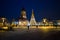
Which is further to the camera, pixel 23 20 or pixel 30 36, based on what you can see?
pixel 23 20

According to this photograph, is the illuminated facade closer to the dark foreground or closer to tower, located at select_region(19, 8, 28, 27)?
tower, located at select_region(19, 8, 28, 27)

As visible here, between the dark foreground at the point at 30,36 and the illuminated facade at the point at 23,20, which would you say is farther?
the illuminated facade at the point at 23,20

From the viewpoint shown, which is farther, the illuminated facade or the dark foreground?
the illuminated facade

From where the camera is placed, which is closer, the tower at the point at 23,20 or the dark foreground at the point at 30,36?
the dark foreground at the point at 30,36

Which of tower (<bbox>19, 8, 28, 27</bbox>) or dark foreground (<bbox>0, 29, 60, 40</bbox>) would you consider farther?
tower (<bbox>19, 8, 28, 27</bbox>)

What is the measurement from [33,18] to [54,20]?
511 inches

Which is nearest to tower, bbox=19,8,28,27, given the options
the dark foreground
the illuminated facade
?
the illuminated facade

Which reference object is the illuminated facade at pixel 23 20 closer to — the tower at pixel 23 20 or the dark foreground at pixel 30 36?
the tower at pixel 23 20

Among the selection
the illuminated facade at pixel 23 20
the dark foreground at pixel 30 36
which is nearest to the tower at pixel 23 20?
the illuminated facade at pixel 23 20

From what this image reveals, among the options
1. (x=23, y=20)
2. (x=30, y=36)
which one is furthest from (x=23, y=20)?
(x=30, y=36)

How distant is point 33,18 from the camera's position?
349 feet

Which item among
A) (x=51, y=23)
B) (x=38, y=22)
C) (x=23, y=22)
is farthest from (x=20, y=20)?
(x=51, y=23)

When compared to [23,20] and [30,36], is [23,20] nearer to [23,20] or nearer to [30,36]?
[23,20]

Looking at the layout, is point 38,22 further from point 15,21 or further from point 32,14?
point 15,21
